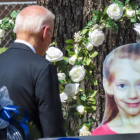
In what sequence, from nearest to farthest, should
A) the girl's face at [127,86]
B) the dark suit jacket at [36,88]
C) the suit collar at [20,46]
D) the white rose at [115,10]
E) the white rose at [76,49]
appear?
the dark suit jacket at [36,88] < the suit collar at [20,46] < the girl's face at [127,86] < the white rose at [115,10] < the white rose at [76,49]

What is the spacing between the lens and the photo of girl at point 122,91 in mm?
2045

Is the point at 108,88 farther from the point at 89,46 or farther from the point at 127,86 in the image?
the point at 89,46

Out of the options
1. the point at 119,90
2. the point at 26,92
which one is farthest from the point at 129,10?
the point at 26,92

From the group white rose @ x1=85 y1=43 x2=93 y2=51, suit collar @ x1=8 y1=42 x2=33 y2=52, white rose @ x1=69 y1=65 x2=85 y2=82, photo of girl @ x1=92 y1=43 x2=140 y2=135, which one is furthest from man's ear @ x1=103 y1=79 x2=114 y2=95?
suit collar @ x1=8 y1=42 x2=33 y2=52

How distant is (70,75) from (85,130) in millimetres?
466

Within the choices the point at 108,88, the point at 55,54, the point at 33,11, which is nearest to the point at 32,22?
the point at 33,11

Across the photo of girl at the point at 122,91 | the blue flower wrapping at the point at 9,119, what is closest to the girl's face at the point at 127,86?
the photo of girl at the point at 122,91

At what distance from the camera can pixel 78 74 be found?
2301 mm

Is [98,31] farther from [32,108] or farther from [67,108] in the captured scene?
[32,108]

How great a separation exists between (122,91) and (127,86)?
0.05m

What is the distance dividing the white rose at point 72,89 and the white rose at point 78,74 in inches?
1.7

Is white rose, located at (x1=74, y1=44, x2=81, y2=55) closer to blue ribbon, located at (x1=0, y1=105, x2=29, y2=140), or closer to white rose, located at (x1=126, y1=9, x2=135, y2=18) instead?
white rose, located at (x1=126, y1=9, x2=135, y2=18)

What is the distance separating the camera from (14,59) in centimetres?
171

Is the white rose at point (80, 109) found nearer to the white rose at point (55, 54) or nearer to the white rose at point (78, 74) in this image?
the white rose at point (78, 74)
